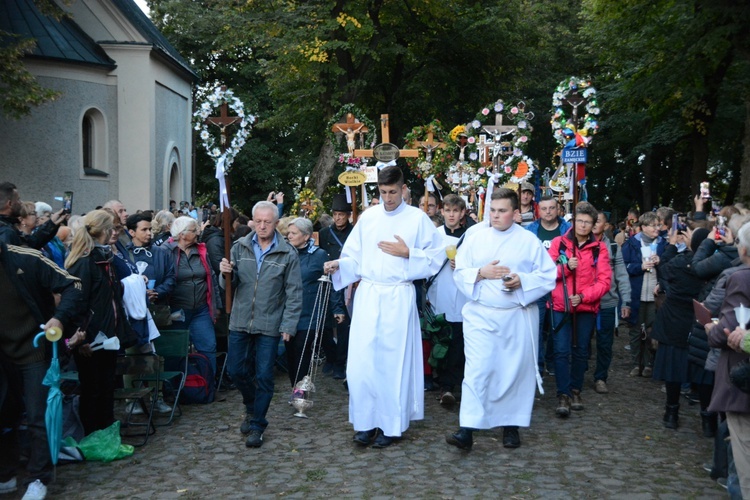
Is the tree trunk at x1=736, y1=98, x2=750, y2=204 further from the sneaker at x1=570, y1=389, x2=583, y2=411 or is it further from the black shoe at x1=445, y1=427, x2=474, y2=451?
the black shoe at x1=445, y1=427, x2=474, y2=451

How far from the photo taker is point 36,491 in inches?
222

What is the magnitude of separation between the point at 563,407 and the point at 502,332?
1612 mm

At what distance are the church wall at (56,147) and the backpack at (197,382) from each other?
16.4 m

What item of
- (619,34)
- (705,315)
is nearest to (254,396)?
(705,315)

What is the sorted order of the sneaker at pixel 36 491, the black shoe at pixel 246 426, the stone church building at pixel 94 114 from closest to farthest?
the sneaker at pixel 36 491 < the black shoe at pixel 246 426 < the stone church building at pixel 94 114

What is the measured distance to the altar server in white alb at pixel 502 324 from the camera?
6.99 m

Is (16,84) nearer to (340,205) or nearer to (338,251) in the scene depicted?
(340,205)

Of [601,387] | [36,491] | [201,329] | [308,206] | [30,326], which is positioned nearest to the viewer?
[36,491]

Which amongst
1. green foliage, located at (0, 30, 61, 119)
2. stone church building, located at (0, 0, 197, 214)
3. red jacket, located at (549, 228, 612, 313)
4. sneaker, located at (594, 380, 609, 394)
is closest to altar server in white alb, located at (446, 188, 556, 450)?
red jacket, located at (549, 228, 612, 313)

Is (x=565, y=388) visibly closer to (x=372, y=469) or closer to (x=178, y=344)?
(x=372, y=469)

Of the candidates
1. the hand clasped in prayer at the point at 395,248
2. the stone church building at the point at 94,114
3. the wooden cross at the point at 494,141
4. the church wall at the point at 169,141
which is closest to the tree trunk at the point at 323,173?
the stone church building at the point at 94,114

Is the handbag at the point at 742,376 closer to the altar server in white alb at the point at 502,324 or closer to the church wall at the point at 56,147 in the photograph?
the altar server in white alb at the point at 502,324

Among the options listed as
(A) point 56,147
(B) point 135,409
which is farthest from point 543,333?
(A) point 56,147

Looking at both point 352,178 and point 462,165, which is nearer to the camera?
point 352,178
